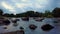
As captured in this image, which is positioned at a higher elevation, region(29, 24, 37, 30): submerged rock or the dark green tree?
the dark green tree

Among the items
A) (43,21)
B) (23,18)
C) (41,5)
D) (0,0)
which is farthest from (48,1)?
(0,0)

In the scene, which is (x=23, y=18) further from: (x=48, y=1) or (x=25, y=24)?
(x=48, y=1)

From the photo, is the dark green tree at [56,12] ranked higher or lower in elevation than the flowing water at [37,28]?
higher

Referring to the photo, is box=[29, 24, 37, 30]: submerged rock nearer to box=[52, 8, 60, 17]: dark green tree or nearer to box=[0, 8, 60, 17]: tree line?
box=[0, 8, 60, 17]: tree line

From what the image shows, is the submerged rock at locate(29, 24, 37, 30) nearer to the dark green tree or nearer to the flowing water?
the flowing water

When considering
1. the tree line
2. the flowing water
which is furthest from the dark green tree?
the flowing water

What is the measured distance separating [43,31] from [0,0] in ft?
2.61

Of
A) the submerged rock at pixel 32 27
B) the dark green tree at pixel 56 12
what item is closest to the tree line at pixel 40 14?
the dark green tree at pixel 56 12

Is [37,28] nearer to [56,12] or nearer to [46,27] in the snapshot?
[46,27]

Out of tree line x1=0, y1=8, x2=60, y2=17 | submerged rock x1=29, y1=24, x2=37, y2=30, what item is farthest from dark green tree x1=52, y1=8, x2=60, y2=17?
submerged rock x1=29, y1=24, x2=37, y2=30

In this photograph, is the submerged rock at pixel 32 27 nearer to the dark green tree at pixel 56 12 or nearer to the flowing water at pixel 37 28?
the flowing water at pixel 37 28

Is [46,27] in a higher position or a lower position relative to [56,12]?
lower

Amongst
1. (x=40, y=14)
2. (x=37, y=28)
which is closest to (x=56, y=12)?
(x=40, y=14)

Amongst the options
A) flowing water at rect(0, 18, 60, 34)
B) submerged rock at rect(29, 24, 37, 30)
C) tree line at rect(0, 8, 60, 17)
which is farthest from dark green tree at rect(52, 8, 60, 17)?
submerged rock at rect(29, 24, 37, 30)
